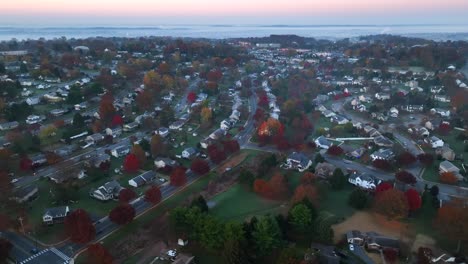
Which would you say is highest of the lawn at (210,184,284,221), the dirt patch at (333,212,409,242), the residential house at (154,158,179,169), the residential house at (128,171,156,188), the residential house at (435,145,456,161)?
the residential house at (435,145,456,161)

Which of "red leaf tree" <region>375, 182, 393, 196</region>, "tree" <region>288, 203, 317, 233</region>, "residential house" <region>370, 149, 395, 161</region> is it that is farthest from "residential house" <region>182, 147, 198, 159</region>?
"red leaf tree" <region>375, 182, 393, 196</region>

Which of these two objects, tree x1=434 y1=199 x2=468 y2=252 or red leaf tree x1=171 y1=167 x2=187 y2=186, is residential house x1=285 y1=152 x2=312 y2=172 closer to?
red leaf tree x1=171 y1=167 x2=187 y2=186

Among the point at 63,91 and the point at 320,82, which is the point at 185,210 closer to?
the point at 63,91

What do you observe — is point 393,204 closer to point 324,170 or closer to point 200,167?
point 324,170

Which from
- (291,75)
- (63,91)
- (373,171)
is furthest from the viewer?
(291,75)

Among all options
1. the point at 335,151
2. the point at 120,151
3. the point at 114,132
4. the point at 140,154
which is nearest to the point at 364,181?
the point at 335,151

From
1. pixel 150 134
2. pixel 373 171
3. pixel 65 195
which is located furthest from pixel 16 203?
pixel 373 171

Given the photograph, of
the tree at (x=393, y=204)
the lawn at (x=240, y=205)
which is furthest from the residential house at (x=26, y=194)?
the tree at (x=393, y=204)
